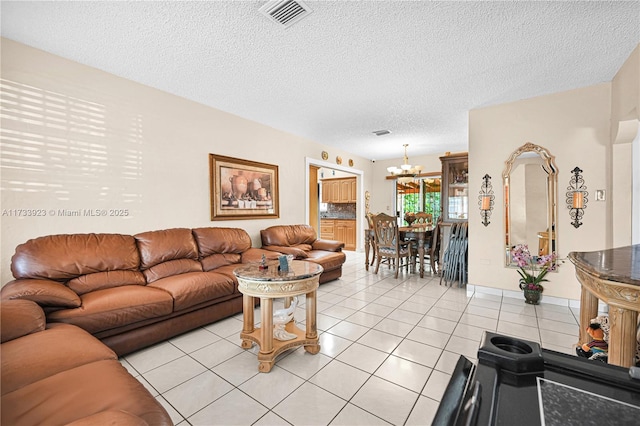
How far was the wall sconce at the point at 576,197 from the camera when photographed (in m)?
3.32

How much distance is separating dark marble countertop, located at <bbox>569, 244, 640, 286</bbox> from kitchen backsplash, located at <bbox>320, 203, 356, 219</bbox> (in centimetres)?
613

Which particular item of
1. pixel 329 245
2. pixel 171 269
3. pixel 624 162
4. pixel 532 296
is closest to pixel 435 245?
pixel 532 296

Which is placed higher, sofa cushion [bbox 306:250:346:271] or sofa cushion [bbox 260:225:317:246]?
sofa cushion [bbox 260:225:317:246]

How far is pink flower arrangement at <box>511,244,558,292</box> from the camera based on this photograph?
3.45 metres

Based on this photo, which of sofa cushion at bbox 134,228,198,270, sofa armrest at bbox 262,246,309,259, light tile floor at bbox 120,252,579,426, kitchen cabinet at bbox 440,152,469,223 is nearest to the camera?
light tile floor at bbox 120,252,579,426

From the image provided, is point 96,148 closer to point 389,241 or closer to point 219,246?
point 219,246

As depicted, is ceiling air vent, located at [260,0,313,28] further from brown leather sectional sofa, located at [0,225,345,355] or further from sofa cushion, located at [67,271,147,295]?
sofa cushion, located at [67,271,147,295]

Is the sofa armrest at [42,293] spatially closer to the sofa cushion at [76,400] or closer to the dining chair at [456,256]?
the sofa cushion at [76,400]

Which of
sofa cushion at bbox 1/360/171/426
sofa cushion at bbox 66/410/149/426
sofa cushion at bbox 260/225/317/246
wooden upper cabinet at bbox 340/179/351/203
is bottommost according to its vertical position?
sofa cushion at bbox 1/360/171/426

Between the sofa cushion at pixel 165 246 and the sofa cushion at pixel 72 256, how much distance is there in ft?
0.27

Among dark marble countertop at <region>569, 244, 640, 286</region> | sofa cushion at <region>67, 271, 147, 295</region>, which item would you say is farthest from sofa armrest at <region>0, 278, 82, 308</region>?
dark marble countertop at <region>569, 244, 640, 286</region>

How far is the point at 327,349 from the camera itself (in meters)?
2.36

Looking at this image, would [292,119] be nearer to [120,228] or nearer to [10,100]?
[120,228]

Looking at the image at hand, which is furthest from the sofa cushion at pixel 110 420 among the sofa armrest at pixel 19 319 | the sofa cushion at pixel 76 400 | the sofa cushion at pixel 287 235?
the sofa cushion at pixel 287 235
